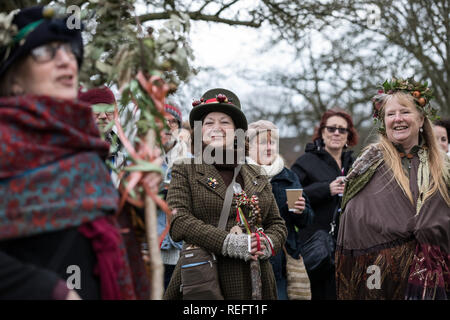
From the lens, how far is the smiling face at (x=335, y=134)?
5.28m

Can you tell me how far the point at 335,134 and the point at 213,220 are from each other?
9.20ft

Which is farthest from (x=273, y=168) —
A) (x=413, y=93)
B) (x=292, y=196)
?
(x=413, y=93)

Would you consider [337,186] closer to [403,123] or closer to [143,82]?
[403,123]

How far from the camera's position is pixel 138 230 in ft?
6.35

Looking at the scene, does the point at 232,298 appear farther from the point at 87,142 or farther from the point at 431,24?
the point at 431,24

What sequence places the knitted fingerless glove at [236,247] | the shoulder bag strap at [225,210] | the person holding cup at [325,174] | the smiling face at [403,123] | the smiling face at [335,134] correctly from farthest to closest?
the smiling face at [335,134] < the person holding cup at [325,174] < the smiling face at [403,123] < the shoulder bag strap at [225,210] < the knitted fingerless glove at [236,247]

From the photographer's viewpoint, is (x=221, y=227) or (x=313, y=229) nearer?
(x=221, y=227)

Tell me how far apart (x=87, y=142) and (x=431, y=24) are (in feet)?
34.1

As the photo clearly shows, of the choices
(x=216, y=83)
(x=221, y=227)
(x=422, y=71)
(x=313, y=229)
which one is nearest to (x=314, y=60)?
(x=422, y=71)

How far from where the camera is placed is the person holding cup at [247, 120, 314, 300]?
417cm

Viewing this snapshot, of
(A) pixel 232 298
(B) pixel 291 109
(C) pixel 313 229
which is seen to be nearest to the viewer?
(A) pixel 232 298

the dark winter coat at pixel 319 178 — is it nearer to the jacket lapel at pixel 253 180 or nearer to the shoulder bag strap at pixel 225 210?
the jacket lapel at pixel 253 180

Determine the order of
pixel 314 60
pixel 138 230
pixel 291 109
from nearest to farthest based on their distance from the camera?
pixel 138 230 < pixel 314 60 < pixel 291 109

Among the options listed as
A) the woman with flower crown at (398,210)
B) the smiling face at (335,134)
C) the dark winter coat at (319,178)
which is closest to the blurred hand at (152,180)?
the woman with flower crown at (398,210)
